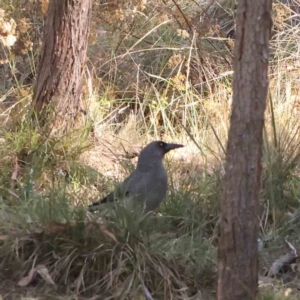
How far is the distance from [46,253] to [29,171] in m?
2.05

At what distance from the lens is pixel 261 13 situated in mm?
3109

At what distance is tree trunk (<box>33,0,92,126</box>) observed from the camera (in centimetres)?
672

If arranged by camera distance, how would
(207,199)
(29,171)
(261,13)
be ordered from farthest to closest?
(29,171)
(207,199)
(261,13)

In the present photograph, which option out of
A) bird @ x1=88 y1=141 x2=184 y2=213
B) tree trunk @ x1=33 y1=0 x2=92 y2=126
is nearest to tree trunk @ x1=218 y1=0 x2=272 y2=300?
bird @ x1=88 y1=141 x2=184 y2=213

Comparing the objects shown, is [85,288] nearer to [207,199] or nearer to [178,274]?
[178,274]

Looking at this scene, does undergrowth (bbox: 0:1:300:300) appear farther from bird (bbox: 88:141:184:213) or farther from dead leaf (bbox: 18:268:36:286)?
bird (bbox: 88:141:184:213)

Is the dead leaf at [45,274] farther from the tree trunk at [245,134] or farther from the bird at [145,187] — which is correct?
the tree trunk at [245,134]

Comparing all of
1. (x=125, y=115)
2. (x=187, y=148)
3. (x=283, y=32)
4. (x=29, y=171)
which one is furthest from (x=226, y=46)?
(x=29, y=171)

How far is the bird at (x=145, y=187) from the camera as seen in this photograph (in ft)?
15.7

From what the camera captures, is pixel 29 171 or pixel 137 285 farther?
pixel 29 171

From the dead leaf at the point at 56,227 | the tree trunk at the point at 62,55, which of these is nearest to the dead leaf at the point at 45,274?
the dead leaf at the point at 56,227

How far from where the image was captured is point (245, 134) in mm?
3148

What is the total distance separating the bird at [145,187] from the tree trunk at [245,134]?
1.35 metres

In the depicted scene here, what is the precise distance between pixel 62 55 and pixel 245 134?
392 cm
